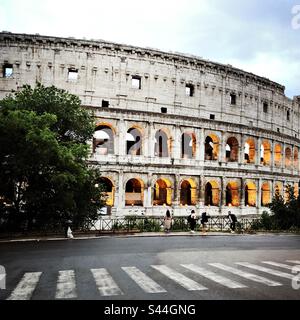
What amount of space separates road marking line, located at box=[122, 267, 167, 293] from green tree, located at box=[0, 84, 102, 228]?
8.84 metres

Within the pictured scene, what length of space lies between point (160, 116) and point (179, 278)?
88.6 ft

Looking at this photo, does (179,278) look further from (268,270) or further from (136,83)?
(136,83)

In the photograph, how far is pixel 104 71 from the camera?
33781mm

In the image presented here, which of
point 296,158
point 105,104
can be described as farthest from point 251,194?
point 105,104

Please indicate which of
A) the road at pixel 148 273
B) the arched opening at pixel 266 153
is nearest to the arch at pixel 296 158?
the arched opening at pixel 266 153

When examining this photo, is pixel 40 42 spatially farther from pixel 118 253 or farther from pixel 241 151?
pixel 118 253

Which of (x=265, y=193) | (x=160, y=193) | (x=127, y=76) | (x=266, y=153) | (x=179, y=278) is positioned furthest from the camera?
(x=266, y=153)

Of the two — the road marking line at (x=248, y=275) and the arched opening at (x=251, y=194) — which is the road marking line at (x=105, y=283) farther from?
the arched opening at (x=251, y=194)

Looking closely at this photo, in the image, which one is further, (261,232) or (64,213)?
(261,232)

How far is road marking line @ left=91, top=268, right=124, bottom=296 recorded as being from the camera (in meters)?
7.16

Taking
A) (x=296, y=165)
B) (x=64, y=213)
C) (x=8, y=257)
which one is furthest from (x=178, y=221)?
(x=296, y=165)

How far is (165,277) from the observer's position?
8.61 meters

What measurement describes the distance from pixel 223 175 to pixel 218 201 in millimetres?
2647
